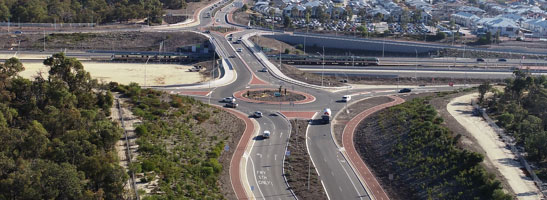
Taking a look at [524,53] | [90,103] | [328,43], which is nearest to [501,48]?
[524,53]

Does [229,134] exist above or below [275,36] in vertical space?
below

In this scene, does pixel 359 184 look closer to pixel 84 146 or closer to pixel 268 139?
pixel 268 139

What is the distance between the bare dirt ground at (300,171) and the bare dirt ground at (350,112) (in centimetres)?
313

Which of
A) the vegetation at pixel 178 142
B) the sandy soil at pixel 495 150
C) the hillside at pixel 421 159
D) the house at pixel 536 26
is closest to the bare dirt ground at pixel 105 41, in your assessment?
the vegetation at pixel 178 142

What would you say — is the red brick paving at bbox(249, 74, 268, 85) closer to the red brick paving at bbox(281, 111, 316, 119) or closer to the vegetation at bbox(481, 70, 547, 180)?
the red brick paving at bbox(281, 111, 316, 119)

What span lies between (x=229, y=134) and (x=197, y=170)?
1056 centimetres

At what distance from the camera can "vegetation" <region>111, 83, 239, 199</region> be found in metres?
36.1

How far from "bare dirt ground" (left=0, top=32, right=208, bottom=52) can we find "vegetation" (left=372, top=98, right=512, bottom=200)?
51369mm

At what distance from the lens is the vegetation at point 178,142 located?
36134mm

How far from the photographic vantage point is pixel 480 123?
49.5m

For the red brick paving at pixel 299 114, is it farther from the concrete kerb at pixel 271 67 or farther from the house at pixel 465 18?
the house at pixel 465 18

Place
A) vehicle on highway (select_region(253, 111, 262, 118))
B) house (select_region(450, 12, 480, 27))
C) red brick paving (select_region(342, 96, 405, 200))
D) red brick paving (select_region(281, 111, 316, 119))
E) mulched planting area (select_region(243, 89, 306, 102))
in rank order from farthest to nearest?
1. house (select_region(450, 12, 480, 27))
2. mulched planting area (select_region(243, 89, 306, 102))
3. red brick paving (select_region(281, 111, 316, 119))
4. vehicle on highway (select_region(253, 111, 262, 118))
5. red brick paving (select_region(342, 96, 405, 200))

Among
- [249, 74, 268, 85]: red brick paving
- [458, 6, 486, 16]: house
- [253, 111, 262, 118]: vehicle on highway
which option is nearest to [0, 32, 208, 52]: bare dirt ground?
[249, 74, 268, 85]: red brick paving

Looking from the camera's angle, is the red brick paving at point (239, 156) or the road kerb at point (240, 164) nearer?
the road kerb at point (240, 164)
